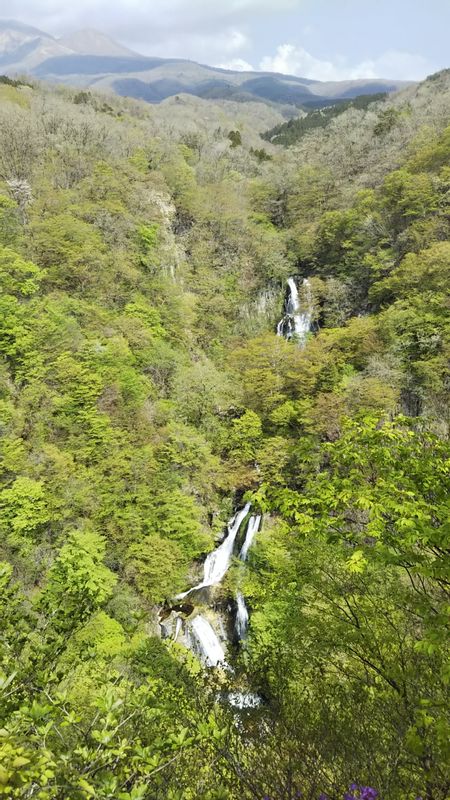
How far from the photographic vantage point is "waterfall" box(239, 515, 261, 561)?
15.9 metres

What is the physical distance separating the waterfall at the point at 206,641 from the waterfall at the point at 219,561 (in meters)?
1.14

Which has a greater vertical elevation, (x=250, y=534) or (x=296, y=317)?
(x=296, y=317)

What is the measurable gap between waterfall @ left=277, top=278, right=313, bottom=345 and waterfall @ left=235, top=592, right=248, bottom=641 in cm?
1643

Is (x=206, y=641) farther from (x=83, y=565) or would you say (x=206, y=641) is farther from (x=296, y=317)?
(x=296, y=317)

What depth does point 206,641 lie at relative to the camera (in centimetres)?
1398

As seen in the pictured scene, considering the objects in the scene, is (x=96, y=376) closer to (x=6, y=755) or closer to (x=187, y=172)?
(x=6, y=755)

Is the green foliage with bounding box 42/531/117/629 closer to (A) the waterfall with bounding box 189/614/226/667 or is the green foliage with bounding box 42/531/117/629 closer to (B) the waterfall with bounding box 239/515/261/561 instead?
(A) the waterfall with bounding box 189/614/226/667

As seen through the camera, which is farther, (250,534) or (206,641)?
(250,534)

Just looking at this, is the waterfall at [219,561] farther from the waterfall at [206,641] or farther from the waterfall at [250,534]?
the waterfall at [206,641]

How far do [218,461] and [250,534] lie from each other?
11.2ft

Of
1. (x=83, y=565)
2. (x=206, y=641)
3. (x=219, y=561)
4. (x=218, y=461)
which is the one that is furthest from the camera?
(x=218, y=461)

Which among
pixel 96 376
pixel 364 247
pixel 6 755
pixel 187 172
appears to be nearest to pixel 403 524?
pixel 6 755

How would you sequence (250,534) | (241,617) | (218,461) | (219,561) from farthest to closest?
(218,461) < (250,534) < (219,561) < (241,617)

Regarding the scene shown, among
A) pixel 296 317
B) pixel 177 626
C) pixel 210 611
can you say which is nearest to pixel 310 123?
pixel 296 317
